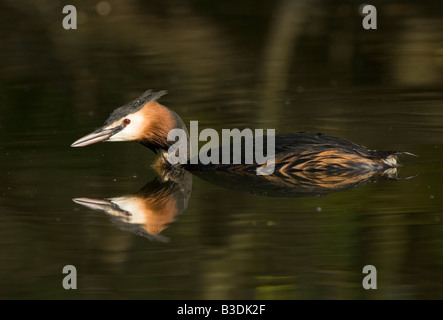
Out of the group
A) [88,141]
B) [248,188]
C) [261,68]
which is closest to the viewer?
[248,188]

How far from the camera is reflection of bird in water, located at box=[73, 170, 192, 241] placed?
7672mm

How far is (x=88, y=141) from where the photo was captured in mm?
9375

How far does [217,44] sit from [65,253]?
9.23 m

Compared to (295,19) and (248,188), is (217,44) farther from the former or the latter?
(248,188)

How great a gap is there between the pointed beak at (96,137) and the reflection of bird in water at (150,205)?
0.61 metres

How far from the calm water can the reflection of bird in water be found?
26 mm

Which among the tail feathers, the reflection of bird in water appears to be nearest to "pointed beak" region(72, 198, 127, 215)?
the reflection of bird in water

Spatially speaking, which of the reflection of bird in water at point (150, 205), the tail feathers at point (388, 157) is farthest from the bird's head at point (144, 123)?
the tail feathers at point (388, 157)

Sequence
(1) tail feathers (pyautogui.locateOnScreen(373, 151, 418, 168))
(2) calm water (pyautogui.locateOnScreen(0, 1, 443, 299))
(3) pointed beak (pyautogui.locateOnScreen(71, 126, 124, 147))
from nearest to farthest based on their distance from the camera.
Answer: (2) calm water (pyautogui.locateOnScreen(0, 1, 443, 299)) → (1) tail feathers (pyautogui.locateOnScreen(373, 151, 418, 168)) → (3) pointed beak (pyautogui.locateOnScreen(71, 126, 124, 147))

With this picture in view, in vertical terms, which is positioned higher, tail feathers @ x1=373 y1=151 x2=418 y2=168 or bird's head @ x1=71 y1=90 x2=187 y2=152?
bird's head @ x1=71 y1=90 x2=187 y2=152

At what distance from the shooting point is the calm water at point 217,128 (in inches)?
261

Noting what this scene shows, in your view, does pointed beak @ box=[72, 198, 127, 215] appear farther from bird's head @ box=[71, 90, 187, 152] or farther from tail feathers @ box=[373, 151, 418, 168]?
tail feathers @ box=[373, 151, 418, 168]

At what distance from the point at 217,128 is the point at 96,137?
162 cm
